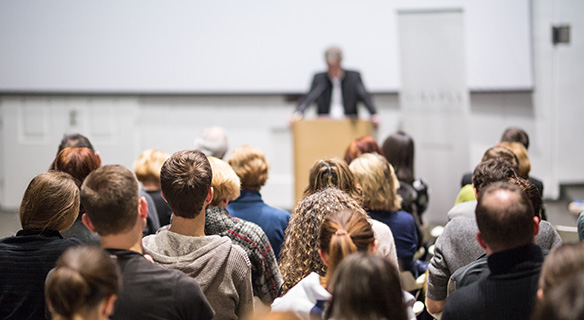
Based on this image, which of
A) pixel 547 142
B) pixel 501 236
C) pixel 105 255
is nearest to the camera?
pixel 105 255

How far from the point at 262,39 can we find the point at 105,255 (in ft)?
17.4

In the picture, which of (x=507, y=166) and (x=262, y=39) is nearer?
(x=507, y=166)

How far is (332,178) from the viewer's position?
2.46 metres

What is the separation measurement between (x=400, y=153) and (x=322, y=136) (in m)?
1.35

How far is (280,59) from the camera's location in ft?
21.1

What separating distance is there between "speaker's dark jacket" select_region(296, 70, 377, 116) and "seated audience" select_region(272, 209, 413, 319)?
3.97 meters

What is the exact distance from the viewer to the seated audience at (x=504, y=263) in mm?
1536

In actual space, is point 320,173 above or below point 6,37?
below

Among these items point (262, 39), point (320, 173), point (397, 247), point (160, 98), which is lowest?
point (397, 247)

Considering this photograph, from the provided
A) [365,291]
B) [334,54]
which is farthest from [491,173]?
[334,54]

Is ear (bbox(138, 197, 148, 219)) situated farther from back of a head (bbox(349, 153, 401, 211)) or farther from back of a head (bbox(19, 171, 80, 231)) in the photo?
back of a head (bbox(349, 153, 401, 211))

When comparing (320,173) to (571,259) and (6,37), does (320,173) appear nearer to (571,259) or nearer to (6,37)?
(571,259)

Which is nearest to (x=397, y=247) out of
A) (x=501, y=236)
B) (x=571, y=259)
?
(x=501, y=236)

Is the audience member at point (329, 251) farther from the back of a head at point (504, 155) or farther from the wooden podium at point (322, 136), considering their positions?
the wooden podium at point (322, 136)
